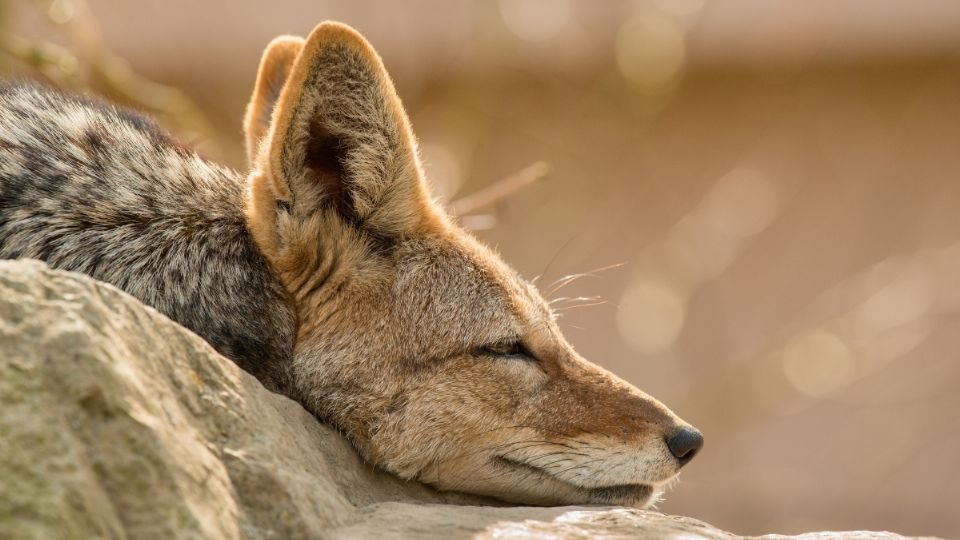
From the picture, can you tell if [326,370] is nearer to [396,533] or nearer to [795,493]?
[396,533]

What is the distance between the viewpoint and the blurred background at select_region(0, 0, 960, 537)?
1099cm

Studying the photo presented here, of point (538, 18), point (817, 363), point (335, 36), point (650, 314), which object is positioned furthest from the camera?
point (538, 18)

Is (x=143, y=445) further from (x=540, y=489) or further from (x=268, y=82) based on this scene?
(x=268, y=82)

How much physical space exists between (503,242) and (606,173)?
4.60 ft

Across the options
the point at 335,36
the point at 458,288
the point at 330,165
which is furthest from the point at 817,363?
the point at 335,36

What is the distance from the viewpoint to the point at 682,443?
4113mm

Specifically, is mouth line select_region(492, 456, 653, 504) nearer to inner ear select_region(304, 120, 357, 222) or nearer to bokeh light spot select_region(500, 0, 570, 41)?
inner ear select_region(304, 120, 357, 222)

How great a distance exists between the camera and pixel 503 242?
419 inches

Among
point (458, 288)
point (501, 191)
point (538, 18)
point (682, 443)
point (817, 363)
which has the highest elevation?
point (538, 18)

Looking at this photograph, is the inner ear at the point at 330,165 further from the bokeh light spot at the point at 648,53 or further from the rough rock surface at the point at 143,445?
the bokeh light spot at the point at 648,53

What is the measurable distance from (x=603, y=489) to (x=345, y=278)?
1074 mm

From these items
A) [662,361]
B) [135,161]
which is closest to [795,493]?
[662,361]

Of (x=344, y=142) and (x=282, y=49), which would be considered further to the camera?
(x=282, y=49)

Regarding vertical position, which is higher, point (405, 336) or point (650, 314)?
point (650, 314)
